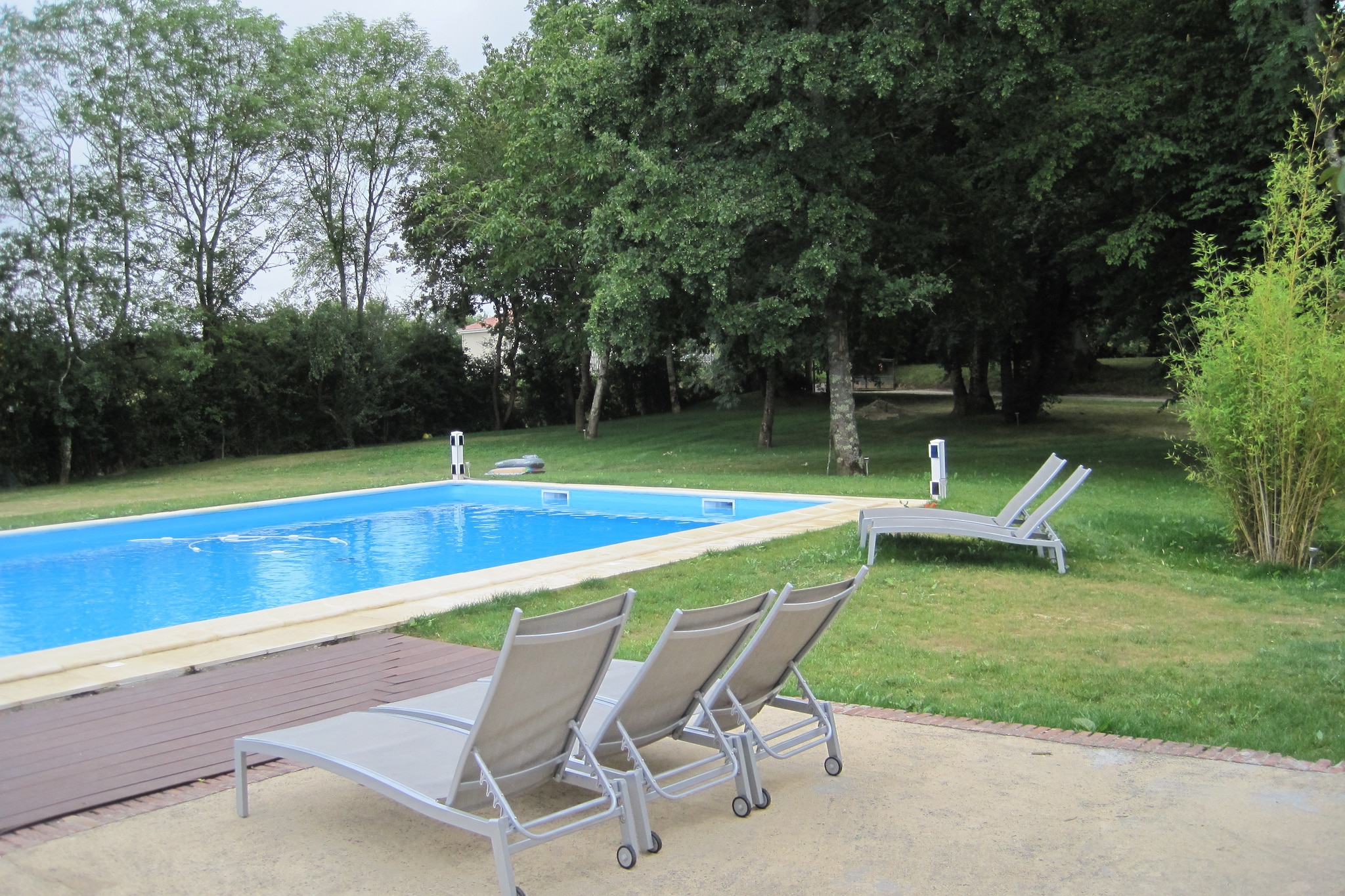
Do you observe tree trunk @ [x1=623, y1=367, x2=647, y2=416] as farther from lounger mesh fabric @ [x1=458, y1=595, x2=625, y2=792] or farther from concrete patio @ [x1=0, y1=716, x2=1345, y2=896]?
lounger mesh fabric @ [x1=458, y1=595, x2=625, y2=792]

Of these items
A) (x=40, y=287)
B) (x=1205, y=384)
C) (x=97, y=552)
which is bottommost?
(x=97, y=552)

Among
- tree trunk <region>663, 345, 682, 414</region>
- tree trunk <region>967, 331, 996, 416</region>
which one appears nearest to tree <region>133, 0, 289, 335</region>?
tree trunk <region>663, 345, 682, 414</region>

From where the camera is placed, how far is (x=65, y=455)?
25.3m

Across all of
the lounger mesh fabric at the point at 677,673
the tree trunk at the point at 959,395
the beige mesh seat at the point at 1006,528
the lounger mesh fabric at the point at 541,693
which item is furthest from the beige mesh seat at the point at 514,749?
the tree trunk at the point at 959,395

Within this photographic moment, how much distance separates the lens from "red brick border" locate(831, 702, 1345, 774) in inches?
166

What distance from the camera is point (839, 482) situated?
16062 millimetres

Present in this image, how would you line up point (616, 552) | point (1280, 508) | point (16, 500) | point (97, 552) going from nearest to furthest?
point (1280, 508) → point (616, 552) → point (97, 552) → point (16, 500)

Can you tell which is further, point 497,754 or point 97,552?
point 97,552

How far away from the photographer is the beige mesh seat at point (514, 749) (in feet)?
10.4

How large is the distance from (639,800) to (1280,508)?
7.34 metres

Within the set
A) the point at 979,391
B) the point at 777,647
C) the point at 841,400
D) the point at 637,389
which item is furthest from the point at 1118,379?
the point at 777,647

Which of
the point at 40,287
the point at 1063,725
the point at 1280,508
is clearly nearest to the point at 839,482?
the point at 1280,508

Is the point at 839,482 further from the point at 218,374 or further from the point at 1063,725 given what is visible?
the point at 218,374

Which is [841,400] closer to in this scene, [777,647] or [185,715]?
[185,715]
